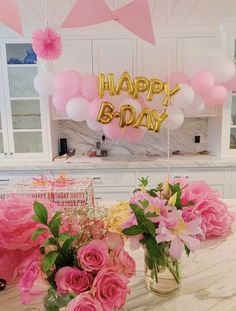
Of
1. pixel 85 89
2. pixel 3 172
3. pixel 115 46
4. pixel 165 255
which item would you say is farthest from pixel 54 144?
pixel 165 255

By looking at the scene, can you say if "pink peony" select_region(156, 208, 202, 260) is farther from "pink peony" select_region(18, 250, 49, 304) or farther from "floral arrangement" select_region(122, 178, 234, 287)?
"pink peony" select_region(18, 250, 49, 304)

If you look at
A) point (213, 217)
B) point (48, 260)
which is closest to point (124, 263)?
point (48, 260)

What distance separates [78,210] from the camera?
29.9 inches

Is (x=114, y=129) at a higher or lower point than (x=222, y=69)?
lower

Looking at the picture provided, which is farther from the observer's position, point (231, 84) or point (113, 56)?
point (113, 56)

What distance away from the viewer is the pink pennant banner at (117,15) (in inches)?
55.7

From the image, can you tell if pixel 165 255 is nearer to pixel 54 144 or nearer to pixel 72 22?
pixel 72 22

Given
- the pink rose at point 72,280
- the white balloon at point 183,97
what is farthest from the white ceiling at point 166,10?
the pink rose at point 72,280

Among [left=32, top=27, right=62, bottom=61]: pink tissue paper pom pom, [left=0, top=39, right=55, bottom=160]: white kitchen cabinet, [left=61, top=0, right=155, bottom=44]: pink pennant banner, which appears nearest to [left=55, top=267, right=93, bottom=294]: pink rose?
[left=61, top=0, right=155, bottom=44]: pink pennant banner

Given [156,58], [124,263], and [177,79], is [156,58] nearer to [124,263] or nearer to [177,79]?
[177,79]

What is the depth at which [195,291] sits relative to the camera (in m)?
0.82

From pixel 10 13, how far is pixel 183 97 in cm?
151

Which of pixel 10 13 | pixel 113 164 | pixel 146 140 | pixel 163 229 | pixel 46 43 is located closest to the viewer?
pixel 163 229

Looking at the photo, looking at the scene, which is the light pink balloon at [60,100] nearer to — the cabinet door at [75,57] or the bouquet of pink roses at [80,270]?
the cabinet door at [75,57]
